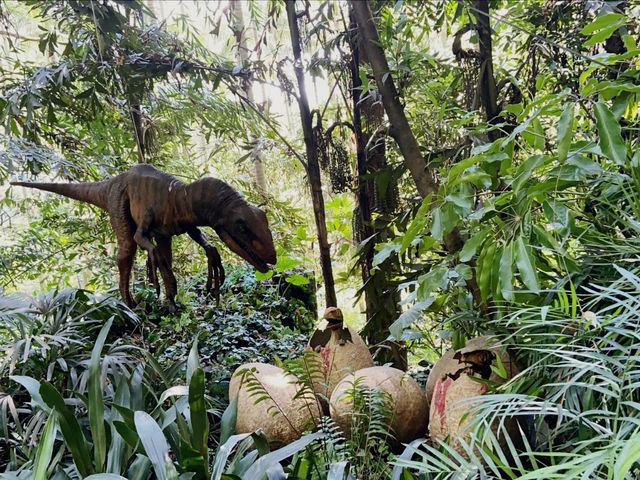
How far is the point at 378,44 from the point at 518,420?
39.0 inches

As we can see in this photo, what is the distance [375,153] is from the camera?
1.86 m

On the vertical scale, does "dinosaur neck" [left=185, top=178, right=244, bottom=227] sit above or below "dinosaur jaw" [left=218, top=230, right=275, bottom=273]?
above

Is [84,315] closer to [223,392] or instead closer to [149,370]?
[149,370]

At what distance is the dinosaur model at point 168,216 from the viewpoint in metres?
1.30

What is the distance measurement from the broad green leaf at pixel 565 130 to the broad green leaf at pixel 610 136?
5 centimetres

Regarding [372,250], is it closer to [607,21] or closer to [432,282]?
[432,282]

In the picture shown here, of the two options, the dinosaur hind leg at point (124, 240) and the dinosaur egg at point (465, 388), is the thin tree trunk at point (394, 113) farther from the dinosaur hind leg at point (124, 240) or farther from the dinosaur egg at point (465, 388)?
the dinosaur hind leg at point (124, 240)

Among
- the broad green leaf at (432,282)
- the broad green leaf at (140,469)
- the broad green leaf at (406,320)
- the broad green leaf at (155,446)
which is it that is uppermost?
the broad green leaf at (432,282)

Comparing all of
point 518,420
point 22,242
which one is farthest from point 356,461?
point 22,242

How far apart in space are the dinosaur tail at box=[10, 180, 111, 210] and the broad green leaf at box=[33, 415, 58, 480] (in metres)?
0.77

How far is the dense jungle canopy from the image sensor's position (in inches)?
29.5

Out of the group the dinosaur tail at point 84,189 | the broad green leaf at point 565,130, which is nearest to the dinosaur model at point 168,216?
the dinosaur tail at point 84,189

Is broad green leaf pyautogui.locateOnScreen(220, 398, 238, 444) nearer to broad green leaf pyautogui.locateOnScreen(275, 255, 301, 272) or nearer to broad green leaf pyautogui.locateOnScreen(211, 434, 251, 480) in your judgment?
broad green leaf pyautogui.locateOnScreen(211, 434, 251, 480)

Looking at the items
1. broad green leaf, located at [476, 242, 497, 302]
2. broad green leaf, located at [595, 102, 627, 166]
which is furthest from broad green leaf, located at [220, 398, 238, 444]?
broad green leaf, located at [595, 102, 627, 166]
